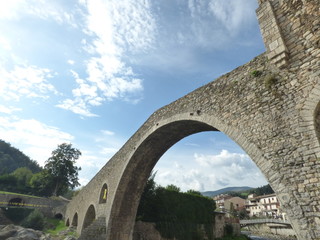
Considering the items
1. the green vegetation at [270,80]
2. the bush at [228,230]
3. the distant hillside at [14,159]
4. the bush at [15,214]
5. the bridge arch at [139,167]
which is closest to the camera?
the green vegetation at [270,80]

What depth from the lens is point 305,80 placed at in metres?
4.18

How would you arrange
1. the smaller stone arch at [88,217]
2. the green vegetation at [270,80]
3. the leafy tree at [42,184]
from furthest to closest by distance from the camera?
the leafy tree at [42,184] → the smaller stone arch at [88,217] → the green vegetation at [270,80]

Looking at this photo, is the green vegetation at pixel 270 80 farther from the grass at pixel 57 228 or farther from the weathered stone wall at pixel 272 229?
the weathered stone wall at pixel 272 229

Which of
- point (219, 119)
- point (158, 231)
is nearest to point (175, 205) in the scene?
point (158, 231)

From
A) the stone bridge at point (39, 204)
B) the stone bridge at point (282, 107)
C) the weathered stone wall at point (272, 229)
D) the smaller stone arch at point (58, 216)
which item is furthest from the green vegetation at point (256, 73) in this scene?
the weathered stone wall at point (272, 229)

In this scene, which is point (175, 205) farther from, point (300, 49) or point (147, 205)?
point (300, 49)

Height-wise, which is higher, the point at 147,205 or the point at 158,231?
the point at 147,205

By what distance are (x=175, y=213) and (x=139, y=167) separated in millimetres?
6153

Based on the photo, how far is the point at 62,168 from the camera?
110ft

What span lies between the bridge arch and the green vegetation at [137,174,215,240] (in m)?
2.00

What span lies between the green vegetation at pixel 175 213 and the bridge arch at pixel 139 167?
1998 mm

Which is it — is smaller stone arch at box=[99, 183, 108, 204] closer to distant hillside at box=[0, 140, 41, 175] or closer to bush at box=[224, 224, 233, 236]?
bush at box=[224, 224, 233, 236]

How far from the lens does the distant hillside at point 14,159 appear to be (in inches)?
2101

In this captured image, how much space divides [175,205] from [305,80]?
43.8 feet
